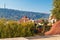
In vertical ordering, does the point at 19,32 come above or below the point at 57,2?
below

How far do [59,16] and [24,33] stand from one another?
806 cm

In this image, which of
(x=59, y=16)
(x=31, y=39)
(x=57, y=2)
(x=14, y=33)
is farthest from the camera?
(x=57, y=2)

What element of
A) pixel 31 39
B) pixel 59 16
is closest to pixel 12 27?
pixel 31 39

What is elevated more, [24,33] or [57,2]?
[57,2]

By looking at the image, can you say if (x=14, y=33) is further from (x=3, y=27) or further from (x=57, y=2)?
(x=57, y=2)

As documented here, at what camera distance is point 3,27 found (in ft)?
32.0

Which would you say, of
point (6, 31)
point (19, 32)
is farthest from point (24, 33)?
point (6, 31)

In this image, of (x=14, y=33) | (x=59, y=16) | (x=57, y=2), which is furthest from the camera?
(x=57, y=2)

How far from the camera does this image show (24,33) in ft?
31.2

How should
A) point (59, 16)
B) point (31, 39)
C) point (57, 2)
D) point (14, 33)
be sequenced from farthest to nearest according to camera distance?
point (57, 2) < point (59, 16) < point (14, 33) < point (31, 39)

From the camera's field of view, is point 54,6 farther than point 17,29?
Yes

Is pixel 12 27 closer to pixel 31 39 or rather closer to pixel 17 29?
pixel 17 29

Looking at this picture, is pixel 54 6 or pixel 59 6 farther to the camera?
pixel 54 6

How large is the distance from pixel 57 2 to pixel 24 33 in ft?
31.3
